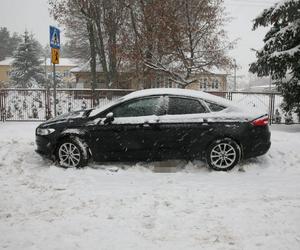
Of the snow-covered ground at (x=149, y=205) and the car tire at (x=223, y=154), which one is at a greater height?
the car tire at (x=223, y=154)

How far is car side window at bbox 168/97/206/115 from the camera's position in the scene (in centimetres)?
679

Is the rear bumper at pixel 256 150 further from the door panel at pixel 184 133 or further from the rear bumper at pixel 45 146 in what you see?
the rear bumper at pixel 45 146

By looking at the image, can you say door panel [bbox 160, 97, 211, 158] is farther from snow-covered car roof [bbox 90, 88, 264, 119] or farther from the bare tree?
the bare tree

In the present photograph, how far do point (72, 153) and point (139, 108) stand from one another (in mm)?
1645

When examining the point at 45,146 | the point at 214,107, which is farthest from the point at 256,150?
the point at 45,146

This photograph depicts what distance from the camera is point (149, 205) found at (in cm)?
495

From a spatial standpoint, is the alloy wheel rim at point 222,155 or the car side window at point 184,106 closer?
the alloy wheel rim at point 222,155

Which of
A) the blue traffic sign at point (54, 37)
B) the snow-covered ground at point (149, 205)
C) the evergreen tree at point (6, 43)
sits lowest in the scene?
the snow-covered ground at point (149, 205)

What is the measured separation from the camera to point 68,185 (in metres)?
5.86

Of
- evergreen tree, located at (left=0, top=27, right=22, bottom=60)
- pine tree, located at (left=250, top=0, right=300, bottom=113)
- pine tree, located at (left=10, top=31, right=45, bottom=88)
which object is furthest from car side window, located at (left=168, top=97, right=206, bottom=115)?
evergreen tree, located at (left=0, top=27, right=22, bottom=60)

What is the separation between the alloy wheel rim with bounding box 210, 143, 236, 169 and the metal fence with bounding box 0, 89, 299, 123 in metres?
6.45

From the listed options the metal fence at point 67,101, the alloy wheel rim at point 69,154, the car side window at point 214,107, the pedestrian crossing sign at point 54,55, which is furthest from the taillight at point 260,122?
the metal fence at point 67,101

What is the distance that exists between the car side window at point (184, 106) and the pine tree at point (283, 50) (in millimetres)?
5017

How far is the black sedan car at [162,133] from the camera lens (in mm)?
6656
